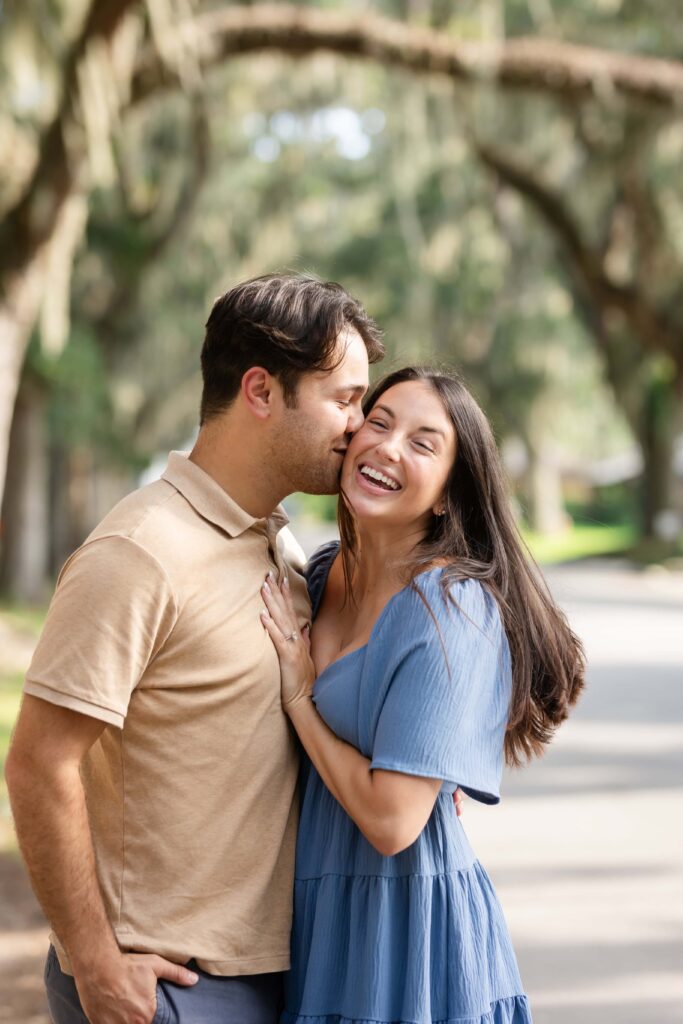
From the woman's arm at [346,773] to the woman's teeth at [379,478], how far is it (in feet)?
0.96

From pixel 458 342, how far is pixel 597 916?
26.4 metres

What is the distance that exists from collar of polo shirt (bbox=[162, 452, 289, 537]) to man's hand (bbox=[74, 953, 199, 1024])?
794 millimetres

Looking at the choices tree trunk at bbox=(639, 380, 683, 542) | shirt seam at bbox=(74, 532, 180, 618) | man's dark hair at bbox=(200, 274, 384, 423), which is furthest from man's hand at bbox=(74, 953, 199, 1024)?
tree trunk at bbox=(639, 380, 683, 542)

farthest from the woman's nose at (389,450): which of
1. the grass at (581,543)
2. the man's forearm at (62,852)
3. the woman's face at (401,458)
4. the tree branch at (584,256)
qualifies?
the grass at (581,543)

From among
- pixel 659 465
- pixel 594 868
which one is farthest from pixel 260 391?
pixel 659 465

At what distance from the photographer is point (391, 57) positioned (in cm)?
934

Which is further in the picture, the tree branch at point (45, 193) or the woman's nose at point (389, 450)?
the tree branch at point (45, 193)

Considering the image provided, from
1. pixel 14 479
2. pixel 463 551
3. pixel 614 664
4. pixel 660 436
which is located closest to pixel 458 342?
pixel 660 436

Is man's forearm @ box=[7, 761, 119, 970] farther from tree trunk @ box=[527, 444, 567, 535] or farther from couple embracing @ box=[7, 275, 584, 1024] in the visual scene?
tree trunk @ box=[527, 444, 567, 535]

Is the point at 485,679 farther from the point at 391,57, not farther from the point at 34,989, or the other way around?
the point at 391,57

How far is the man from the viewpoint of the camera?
2.25 meters

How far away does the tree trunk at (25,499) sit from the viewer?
1681 cm

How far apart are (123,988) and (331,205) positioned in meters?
25.8

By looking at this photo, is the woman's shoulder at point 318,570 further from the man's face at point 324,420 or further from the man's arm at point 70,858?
the man's arm at point 70,858
